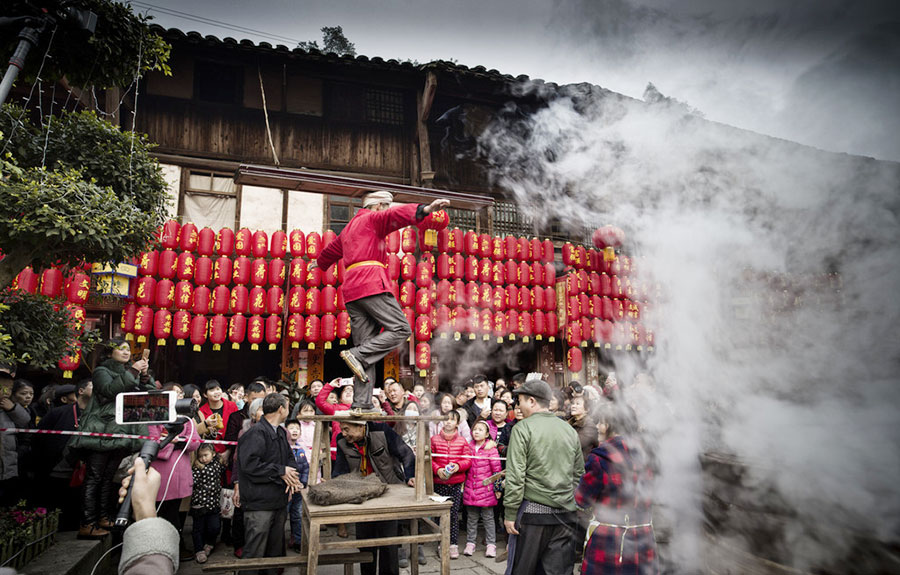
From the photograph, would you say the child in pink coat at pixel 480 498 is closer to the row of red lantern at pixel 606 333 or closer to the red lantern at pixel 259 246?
the row of red lantern at pixel 606 333

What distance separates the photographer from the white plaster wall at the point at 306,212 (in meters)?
11.4

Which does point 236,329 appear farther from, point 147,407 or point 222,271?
point 147,407

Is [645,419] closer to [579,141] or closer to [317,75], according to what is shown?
[579,141]

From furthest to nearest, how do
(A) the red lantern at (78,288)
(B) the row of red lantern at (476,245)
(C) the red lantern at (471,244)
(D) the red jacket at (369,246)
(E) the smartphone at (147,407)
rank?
(C) the red lantern at (471,244)
(B) the row of red lantern at (476,245)
(A) the red lantern at (78,288)
(D) the red jacket at (369,246)
(E) the smartphone at (147,407)

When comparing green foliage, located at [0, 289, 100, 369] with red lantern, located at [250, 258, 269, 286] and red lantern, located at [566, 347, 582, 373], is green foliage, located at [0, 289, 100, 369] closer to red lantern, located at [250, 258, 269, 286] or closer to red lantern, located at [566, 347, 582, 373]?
red lantern, located at [250, 258, 269, 286]

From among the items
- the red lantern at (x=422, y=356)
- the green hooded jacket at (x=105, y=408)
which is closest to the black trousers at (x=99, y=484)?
the green hooded jacket at (x=105, y=408)

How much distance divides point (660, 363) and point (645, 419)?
1025 mm

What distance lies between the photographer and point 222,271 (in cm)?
945

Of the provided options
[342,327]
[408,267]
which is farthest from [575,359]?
[342,327]

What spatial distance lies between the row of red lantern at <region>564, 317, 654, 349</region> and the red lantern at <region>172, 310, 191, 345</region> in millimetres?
7713

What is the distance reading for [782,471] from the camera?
6.91 ft

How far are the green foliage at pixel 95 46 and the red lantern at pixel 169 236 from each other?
4.68m

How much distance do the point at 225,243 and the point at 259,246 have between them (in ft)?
2.07

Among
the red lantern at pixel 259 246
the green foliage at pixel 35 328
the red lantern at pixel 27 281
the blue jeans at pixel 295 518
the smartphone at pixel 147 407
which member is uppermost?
the red lantern at pixel 259 246
